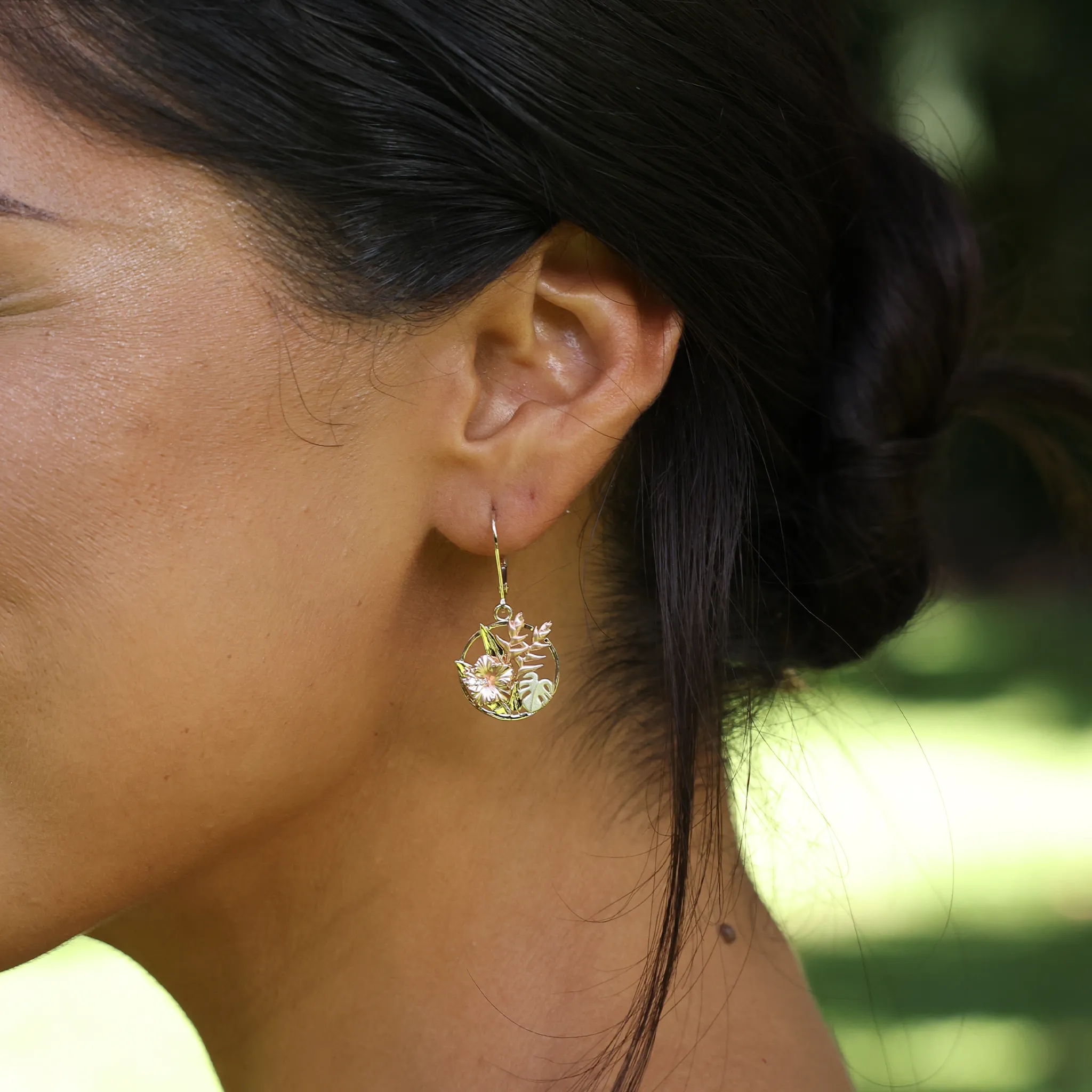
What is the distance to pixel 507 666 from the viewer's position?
1.17m

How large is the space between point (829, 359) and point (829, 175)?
0.69ft

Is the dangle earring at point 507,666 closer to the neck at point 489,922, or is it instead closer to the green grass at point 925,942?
the neck at point 489,922

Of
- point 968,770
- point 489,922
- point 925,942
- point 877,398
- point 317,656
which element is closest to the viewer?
point 317,656

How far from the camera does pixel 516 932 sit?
1.24 meters

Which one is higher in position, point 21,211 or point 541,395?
point 21,211

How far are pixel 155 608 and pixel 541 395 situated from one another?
0.38m

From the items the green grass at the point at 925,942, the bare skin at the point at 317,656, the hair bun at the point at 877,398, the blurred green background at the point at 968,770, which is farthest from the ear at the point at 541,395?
the green grass at the point at 925,942

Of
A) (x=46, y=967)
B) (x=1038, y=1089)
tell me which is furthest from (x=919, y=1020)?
(x=46, y=967)

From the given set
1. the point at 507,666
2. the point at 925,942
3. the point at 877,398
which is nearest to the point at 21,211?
the point at 507,666

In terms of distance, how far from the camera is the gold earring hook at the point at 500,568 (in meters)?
1.13

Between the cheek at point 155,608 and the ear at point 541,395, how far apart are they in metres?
0.09

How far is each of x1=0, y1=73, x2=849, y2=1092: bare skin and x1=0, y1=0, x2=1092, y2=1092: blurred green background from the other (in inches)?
20.6

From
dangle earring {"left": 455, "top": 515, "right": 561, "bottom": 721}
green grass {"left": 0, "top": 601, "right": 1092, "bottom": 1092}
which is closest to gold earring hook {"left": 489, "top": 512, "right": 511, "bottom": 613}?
dangle earring {"left": 455, "top": 515, "right": 561, "bottom": 721}

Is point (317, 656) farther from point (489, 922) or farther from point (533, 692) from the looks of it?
point (489, 922)
